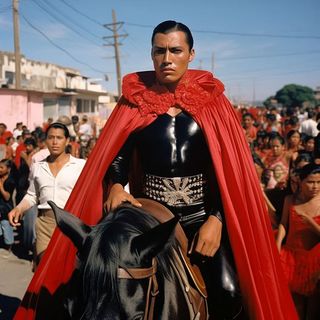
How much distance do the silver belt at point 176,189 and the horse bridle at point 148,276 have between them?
669 mm

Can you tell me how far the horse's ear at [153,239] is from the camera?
1678 millimetres

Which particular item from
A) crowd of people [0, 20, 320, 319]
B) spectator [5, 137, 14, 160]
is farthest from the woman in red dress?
spectator [5, 137, 14, 160]

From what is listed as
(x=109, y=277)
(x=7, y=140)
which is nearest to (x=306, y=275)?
(x=109, y=277)

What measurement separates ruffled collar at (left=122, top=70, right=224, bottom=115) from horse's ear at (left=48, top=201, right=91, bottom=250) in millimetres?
936

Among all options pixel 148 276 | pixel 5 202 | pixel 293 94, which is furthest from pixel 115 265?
pixel 293 94

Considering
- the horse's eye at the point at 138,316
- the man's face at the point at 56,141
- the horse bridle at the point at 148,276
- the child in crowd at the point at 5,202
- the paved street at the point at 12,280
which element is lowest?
the paved street at the point at 12,280

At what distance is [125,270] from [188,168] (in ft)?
3.17

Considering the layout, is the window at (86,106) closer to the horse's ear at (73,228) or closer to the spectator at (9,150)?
the spectator at (9,150)

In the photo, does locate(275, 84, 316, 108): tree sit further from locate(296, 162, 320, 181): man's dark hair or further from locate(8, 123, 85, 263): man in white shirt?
locate(8, 123, 85, 263): man in white shirt

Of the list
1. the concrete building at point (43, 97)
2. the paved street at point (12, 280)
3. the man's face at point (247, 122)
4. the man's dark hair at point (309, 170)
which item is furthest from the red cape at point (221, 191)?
the concrete building at point (43, 97)

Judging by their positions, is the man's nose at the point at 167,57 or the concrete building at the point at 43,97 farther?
the concrete building at the point at 43,97

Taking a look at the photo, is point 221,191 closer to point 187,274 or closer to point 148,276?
point 187,274

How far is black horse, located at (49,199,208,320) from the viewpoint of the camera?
163cm

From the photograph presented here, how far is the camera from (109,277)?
64.1 inches
